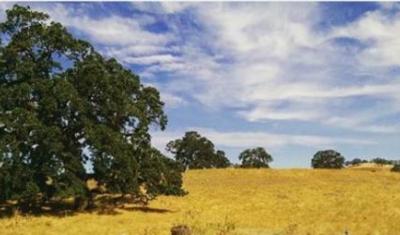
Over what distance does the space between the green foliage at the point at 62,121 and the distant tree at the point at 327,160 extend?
8870 centimetres

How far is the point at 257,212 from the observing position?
4162 centimetres

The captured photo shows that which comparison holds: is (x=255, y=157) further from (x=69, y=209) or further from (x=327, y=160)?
(x=69, y=209)

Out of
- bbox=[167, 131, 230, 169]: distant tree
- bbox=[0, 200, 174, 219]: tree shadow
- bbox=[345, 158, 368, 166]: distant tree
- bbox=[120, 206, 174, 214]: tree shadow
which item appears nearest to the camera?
bbox=[0, 200, 174, 219]: tree shadow

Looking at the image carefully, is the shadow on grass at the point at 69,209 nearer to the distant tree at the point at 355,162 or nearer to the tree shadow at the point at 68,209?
the tree shadow at the point at 68,209

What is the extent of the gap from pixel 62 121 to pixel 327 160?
313 feet

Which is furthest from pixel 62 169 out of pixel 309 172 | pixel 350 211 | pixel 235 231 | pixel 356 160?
pixel 356 160

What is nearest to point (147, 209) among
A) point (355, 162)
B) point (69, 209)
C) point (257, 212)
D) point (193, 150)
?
point (69, 209)

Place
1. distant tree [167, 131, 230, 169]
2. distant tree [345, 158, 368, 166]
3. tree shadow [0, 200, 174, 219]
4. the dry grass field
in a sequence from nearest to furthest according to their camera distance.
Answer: the dry grass field
tree shadow [0, 200, 174, 219]
distant tree [167, 131, 230, 169]
distant tree [345, 158, 368, 166]

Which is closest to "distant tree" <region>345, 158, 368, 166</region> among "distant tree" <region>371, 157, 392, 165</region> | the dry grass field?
"distant tree" <region>371, 157, 392, 165</region>

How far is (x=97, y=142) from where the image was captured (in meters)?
38.1

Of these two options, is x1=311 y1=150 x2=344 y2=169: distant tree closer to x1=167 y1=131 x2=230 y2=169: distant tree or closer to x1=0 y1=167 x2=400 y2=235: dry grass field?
x1=167 y1=131 x2=230 y2=169: distant tree

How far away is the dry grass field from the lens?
34.5m

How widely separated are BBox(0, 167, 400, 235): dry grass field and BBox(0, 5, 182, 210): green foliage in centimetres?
206

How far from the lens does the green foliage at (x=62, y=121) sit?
3741cm
